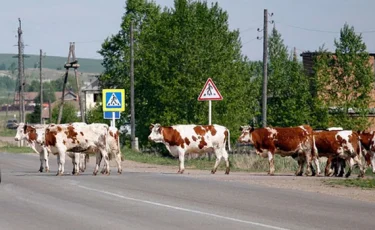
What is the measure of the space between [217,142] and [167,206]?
1391 cm

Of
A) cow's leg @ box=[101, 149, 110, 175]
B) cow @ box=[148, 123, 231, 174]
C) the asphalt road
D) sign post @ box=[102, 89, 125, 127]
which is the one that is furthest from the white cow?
sign post @ box=[102, 89, 125, 127]

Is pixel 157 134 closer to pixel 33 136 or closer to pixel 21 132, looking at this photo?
pixel 33 136

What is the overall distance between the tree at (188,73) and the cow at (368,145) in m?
27.8

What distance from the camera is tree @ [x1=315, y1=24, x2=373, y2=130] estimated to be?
67.8m

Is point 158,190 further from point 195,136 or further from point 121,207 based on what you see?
point 195,136

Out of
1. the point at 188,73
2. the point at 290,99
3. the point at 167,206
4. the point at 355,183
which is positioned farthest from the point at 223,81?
the point at 167,206

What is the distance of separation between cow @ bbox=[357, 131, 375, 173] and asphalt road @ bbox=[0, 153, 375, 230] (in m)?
8.34

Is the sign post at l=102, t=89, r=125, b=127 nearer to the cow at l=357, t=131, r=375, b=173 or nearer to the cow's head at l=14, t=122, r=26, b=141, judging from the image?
the cow's head at l=14, t=122, r=26, b=141

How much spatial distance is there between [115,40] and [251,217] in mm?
76578

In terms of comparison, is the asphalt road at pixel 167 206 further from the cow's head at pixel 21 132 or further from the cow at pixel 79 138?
the cow's head at pixel 21 132

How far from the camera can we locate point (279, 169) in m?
40.8

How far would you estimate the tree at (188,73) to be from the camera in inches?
2510

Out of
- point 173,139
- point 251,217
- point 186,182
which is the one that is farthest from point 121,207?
point 173,139

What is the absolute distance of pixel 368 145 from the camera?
34156mm
